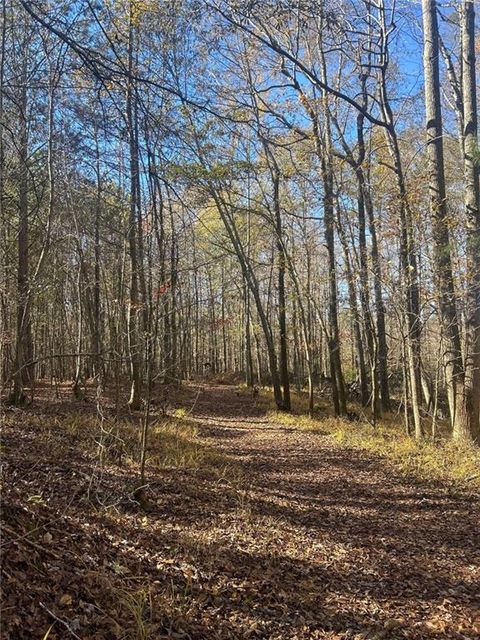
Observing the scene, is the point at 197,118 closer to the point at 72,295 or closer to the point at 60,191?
the point at 60,191

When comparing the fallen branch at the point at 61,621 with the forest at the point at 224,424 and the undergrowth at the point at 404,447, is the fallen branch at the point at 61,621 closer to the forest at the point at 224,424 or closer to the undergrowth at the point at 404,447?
the forest at the point at 224,424

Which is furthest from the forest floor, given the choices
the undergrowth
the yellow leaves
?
the undergrowth

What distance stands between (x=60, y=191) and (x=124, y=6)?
7019 millimetres

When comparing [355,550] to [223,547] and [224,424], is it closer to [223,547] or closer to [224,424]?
[223,547]

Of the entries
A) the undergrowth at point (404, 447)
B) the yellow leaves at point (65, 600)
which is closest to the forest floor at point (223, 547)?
the yellow leaves at point (65, 600)

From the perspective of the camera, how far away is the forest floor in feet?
9.68

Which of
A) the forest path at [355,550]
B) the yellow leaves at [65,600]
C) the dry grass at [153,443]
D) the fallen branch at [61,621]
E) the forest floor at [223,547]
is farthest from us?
the dry grass at [153,443]

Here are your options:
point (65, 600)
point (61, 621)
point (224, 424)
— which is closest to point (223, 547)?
point (65, 600)

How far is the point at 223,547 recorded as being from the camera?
4.26 meters

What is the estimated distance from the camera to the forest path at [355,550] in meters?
3.32

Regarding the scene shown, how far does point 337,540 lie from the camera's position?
466cm

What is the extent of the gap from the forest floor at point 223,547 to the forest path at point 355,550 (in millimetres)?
16

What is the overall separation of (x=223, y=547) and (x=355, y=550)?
4.39ft

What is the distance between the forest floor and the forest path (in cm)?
2
